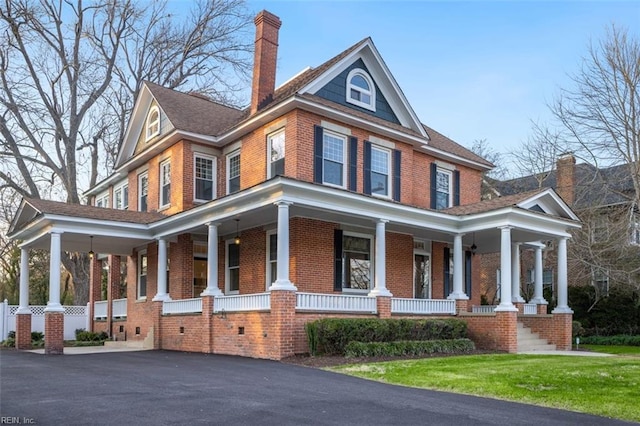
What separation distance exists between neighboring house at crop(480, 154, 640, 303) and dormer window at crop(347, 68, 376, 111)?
10183mm

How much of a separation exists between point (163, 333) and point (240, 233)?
4.16 meters

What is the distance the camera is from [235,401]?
8.34 metres

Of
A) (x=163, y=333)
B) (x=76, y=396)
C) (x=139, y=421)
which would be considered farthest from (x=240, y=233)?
(x=139, y=421)

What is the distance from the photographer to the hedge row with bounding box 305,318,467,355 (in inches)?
580

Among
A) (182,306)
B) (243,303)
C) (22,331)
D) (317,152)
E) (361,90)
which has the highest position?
(361,90)

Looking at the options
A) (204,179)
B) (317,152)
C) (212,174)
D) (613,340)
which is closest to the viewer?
(317,152)

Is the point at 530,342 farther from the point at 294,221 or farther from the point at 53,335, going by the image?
the point at 53,335

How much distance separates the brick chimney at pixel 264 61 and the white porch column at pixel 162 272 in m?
5.45

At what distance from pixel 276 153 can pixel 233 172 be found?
285cm

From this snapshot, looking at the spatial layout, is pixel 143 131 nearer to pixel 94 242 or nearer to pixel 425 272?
pixel 94 242

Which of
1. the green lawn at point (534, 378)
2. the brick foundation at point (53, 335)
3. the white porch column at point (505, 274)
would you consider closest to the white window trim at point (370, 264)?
the white porch column at point (505, 274)

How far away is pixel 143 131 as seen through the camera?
24.1 m

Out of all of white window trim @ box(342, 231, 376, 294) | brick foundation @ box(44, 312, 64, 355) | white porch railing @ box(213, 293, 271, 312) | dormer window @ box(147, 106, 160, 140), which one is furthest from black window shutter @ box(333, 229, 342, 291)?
dormer window @ box(147, 106, 160, 140)

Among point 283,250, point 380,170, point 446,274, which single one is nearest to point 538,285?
point 446,274
